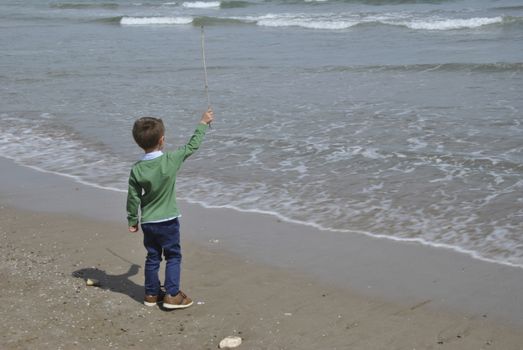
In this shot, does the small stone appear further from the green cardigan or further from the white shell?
the white shell

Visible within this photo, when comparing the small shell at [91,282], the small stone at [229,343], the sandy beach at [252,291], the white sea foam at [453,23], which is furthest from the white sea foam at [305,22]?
the small stone at [229,343]

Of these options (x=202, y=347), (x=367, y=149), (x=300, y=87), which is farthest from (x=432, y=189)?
(x=300, y=87)

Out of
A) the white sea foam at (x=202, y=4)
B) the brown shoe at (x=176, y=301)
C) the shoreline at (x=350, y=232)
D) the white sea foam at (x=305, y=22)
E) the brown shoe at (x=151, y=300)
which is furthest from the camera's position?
the white sea foam at (x=202, y=4)

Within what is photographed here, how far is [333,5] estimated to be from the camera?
3192 centimetres

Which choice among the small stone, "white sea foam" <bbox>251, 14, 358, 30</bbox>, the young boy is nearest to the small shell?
the young boy

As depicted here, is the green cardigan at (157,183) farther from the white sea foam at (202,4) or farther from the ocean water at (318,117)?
the white sea foam at (202,4)

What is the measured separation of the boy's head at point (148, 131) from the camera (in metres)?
4.72

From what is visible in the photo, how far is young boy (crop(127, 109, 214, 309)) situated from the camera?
4.79 metres

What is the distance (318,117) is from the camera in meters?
11.0

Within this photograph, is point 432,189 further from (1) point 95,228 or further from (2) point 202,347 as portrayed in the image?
(2) point 202,347

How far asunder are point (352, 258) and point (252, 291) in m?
0.96

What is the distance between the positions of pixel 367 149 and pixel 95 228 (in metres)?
3.68

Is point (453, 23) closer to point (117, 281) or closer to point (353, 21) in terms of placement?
point (353, 21)

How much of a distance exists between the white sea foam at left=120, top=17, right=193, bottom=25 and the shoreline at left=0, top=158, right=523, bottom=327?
74.1 ft
